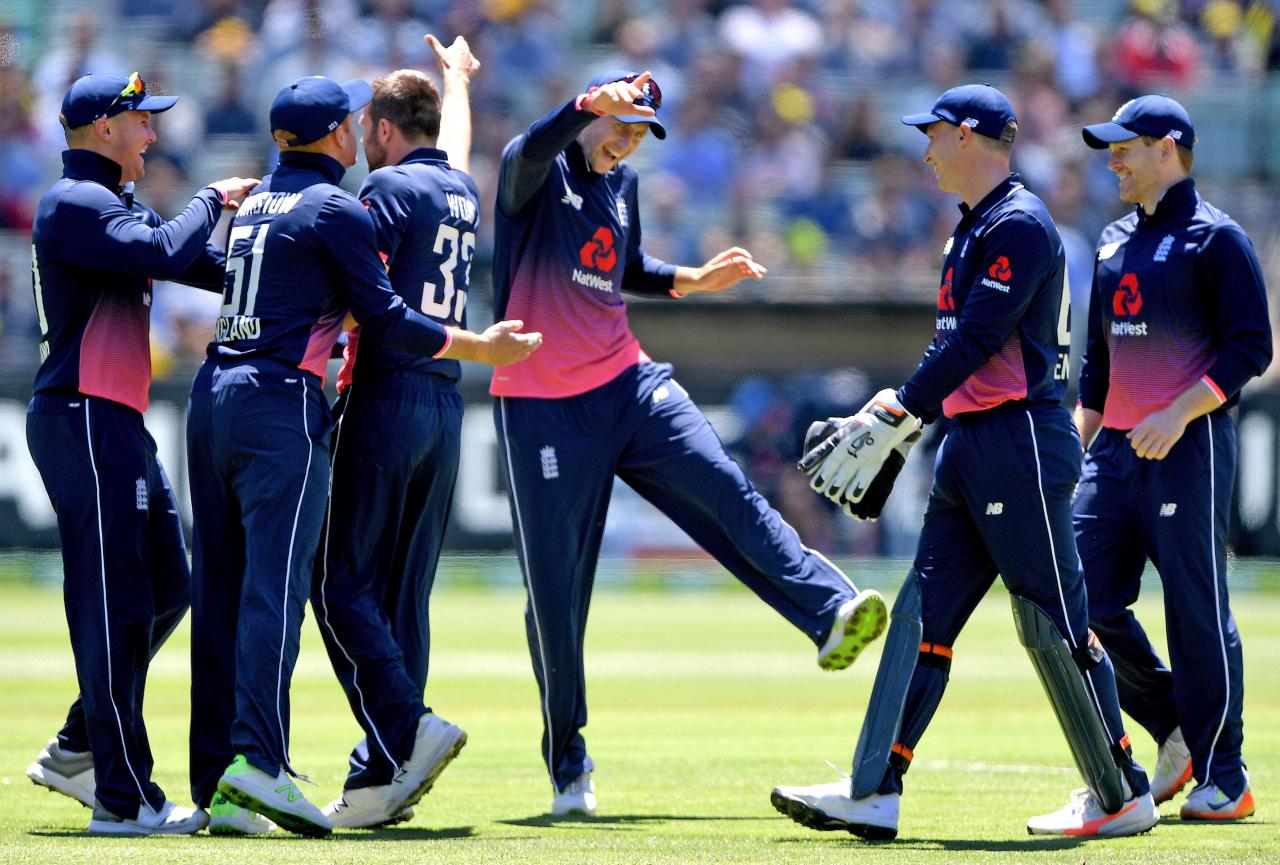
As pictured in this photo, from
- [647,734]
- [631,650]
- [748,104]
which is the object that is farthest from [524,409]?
[748,104]

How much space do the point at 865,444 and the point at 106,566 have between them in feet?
8.30

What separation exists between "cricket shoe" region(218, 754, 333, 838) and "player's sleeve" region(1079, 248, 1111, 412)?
10.9ft

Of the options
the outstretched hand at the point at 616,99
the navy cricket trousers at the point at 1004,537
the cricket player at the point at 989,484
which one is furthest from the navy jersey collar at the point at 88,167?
the navy cricket trousers at the point at 1004,537

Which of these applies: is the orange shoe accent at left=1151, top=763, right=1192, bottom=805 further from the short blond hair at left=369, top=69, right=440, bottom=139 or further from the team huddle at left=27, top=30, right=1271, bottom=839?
the short blond hair at left=369, top=69, right=440, bottom=139

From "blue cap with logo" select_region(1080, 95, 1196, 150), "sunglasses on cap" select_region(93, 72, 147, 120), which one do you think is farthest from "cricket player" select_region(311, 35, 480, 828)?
"blue cap with logo" select_region(1080, 95, 1196, 150)

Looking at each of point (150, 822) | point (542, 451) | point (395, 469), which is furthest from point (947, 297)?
point (150, 822)

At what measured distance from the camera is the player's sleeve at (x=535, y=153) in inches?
277

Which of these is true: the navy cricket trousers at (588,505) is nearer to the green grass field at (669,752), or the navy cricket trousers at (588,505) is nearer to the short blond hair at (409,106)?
the green grass field at (669,752)

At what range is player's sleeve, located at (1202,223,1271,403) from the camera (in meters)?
7.06

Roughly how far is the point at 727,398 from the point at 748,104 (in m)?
5.62

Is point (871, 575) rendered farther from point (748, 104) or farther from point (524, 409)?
point (524, 409)

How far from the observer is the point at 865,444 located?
6445 mm

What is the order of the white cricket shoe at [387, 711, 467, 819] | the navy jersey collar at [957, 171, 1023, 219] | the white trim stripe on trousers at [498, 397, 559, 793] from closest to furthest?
the navy jersey collar at [957, 171, 1023, 219] < the white cricket shoe at [387, 711, 467, 819] < the white trim stripe on trousers at [498, 397, 559, 793]

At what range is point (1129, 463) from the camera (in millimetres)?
7371
